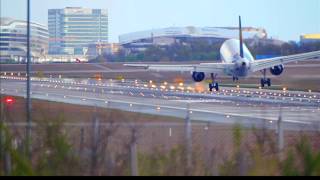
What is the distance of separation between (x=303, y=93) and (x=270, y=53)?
170ft

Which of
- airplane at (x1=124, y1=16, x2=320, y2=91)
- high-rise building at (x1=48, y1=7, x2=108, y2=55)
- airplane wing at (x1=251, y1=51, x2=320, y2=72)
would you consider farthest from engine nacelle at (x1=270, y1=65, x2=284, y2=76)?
high-rise building at (x1=48, y1=7, x2=108, y2=55)

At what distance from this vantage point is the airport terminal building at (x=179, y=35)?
15216 centimetres

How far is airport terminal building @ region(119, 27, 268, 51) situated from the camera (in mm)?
152163

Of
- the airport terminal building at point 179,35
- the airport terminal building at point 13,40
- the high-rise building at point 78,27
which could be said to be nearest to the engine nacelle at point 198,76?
the airport terminal building at point 13,40

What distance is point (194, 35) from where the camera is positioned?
158500 mm

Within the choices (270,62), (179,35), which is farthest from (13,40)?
(179,35)

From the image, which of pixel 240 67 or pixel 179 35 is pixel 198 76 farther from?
pixel 179 35

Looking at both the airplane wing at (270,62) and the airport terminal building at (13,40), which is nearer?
the airport terminal building at (13,40)

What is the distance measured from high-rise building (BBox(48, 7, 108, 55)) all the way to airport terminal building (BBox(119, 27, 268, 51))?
620cm

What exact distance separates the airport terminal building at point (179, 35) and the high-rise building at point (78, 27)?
6205mm

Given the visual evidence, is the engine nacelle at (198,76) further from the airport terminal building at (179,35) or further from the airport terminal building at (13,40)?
the airport terminal building at (179,35)

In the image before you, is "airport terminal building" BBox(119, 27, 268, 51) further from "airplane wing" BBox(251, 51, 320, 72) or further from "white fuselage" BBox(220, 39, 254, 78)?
"airplane wing" BBox(251, 51, 320, 72)
